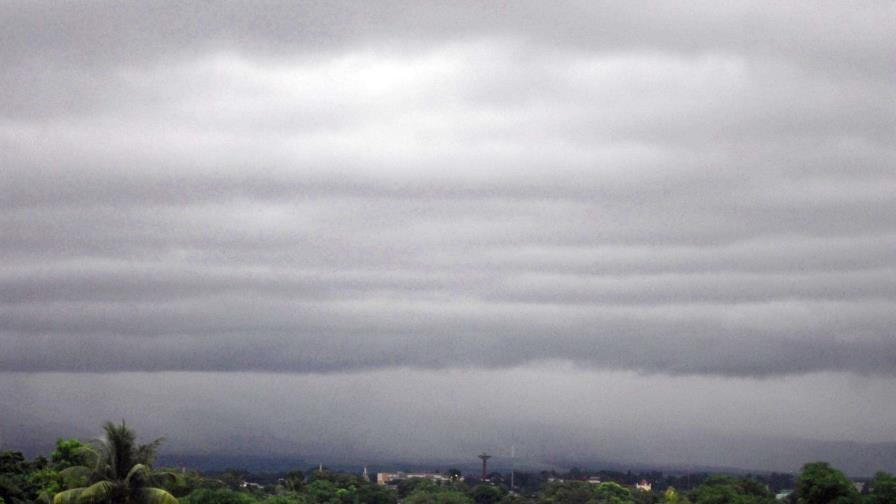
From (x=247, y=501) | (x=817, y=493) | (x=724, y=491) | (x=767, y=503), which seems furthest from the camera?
(x=247, y=501)

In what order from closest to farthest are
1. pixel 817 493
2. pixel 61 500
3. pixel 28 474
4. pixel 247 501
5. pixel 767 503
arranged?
1. pixel 61 500
2. pixel 28 474
3. pixel 817 493
4. pixel 767 503
5. pixel 247 501

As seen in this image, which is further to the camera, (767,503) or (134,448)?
(767,503)

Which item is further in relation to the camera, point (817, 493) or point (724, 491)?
point (724, 491)

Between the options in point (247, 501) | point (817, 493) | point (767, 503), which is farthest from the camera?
point (247, 501)

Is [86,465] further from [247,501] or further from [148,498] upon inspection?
[247,501]

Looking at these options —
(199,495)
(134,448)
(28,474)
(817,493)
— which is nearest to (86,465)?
(134,448)

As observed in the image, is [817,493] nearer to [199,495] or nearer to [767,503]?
[767,503]

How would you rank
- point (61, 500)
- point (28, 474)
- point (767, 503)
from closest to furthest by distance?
point (61, 500) → point (28, 474) → point (767, 503)

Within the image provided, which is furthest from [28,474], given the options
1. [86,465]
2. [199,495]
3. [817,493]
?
[817,493]
